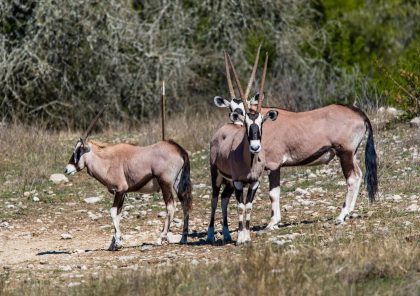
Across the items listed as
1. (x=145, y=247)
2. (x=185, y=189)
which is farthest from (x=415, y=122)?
(x=145, y=247)

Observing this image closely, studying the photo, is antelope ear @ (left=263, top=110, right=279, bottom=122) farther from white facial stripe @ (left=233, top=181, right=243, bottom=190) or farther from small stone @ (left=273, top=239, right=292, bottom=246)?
small stone @ (left=273, top=239, right=292, bottom=246)

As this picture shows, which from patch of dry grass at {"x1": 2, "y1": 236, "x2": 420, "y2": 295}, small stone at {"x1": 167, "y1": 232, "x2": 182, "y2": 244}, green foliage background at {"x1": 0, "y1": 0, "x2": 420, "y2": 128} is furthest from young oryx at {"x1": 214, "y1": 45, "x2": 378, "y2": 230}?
green foliage background at {"x1": 0, "y1": 0, "x2": 420, "y2": 128}

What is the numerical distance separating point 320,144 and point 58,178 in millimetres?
5830

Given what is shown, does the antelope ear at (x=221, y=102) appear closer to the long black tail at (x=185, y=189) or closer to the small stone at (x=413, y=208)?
the long black tail at (x=185, y=189)

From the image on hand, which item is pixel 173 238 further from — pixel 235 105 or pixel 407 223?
pixel 407 223

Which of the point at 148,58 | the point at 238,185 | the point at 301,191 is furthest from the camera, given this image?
the point at 148,58

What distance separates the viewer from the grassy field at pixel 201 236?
923cm

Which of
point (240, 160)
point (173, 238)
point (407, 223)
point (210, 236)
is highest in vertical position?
point (240, 160)

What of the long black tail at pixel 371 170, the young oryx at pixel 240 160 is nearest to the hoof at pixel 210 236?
the young oryx at pixel 240 160

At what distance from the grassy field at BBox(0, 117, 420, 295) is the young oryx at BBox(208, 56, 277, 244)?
1.30 feet

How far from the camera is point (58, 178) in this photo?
17.8 m

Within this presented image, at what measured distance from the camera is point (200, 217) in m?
15.1

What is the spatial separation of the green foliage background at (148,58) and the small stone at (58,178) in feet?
20.2

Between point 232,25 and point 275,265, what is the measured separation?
19.3 meters
